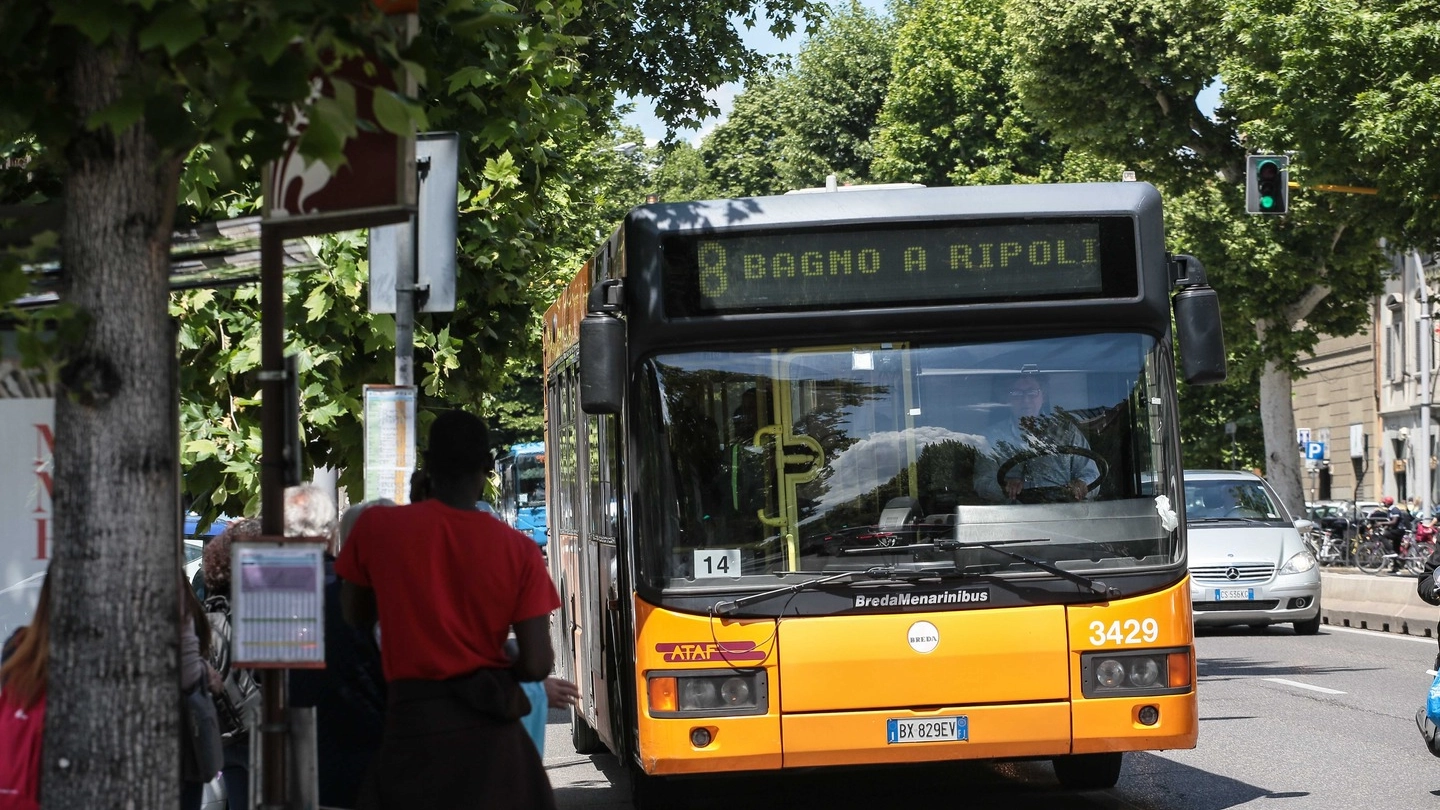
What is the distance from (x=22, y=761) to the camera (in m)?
4.30

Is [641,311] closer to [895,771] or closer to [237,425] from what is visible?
[237,425]

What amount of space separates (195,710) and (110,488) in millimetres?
1362

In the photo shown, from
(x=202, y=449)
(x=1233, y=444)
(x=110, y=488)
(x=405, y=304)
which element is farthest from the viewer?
(x=1233, y=444)

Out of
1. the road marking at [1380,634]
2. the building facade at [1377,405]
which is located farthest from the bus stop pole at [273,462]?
the building facade at [1377,405]

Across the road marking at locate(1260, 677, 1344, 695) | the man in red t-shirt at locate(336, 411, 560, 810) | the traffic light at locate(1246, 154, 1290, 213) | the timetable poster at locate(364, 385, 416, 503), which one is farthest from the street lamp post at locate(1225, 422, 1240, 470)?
the man in red t-shirt at locate(336, 411, 560, 810)

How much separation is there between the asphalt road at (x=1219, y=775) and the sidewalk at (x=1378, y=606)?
660cm

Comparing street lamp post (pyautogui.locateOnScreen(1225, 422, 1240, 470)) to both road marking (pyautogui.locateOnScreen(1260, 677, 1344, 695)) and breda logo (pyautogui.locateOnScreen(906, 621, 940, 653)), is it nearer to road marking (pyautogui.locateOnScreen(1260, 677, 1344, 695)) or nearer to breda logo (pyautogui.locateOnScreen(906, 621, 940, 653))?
road marking (pyautogui.locateOnScreen(1260, 677, 1344, 695))

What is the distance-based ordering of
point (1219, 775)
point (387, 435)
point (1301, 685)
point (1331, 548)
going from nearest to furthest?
point (387, 435) → point (1219, 775) → point (1301, 685) → point (1331, 548)

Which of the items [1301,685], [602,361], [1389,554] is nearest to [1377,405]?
[1389,554]

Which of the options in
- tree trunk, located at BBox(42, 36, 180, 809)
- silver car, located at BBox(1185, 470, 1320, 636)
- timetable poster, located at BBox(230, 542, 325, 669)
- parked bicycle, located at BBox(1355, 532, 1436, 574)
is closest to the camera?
tree trunk, located at BBox(42, 36, 180, 809)

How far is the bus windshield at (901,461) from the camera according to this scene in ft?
26.1

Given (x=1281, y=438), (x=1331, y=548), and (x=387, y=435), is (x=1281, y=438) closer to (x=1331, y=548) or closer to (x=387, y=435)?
(x=1331, y=548)

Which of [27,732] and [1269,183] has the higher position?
[1269,183]

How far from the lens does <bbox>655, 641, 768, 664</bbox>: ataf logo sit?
786 cm
